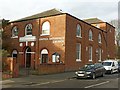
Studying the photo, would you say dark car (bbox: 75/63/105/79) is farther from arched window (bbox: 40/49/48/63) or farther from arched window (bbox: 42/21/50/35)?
arched window (bbox: 42/21/50/35)

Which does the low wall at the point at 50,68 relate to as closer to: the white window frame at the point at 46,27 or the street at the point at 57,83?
the street at the point at 57,83

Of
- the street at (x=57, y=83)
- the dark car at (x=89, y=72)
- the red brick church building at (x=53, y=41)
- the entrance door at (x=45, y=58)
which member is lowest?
the street at (x=57, y=83)

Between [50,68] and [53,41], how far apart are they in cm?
711

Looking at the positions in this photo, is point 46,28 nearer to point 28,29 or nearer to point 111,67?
point 28,29

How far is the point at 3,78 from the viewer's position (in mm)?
21812

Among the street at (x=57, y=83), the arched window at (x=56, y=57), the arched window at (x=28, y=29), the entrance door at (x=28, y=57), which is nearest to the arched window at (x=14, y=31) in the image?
the arched window at (x=28, y=29)

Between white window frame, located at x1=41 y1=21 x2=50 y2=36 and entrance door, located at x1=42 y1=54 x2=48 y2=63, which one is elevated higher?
white window frame, located at x1=41 y1=21 x2=50 y2=36

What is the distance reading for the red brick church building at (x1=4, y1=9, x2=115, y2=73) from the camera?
3416 cm

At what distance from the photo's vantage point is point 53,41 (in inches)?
1383

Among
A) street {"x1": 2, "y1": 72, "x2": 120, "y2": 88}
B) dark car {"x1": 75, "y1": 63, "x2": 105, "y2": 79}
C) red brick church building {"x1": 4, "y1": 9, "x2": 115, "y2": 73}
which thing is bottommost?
street {"x1": 2, "y1": 72, "x2": 120, "y2": 88}

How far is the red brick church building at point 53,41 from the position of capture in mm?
34156

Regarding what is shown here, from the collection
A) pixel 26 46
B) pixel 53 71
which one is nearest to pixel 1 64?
pixel 53 71

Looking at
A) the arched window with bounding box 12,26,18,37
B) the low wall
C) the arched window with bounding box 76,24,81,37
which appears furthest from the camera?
the arched window with bounding box 12,26,18,37

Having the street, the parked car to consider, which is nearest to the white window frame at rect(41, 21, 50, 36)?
the parked car
